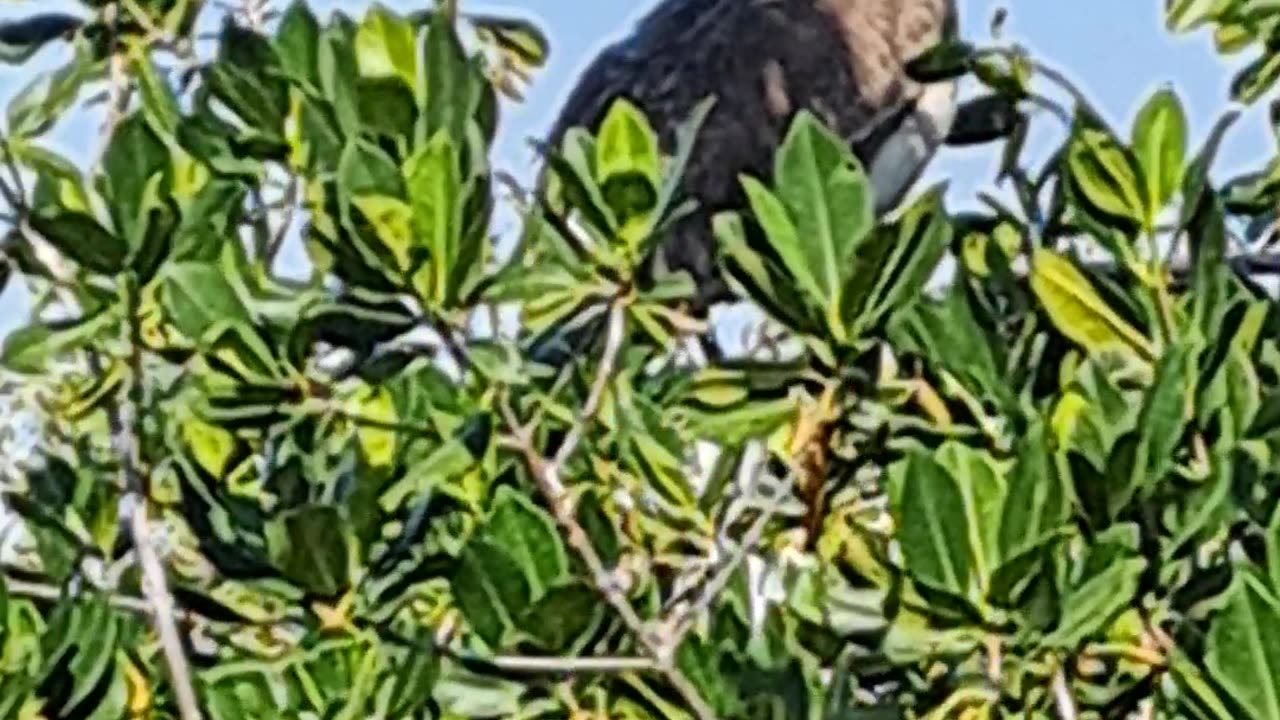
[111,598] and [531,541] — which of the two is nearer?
[531,541]

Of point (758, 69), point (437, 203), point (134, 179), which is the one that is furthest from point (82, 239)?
point (758, 69)

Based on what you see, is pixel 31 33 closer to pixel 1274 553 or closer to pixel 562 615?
pixel 562 615

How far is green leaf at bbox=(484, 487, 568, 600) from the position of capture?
4.45 ft

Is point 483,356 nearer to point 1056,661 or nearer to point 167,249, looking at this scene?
point 167,249

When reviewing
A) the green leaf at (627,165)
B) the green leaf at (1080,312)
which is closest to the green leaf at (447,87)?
the green leaf at (627,165)

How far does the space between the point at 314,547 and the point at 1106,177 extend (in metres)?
0.49

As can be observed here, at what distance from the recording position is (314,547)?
139 centimetres

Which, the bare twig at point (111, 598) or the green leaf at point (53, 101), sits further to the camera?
the green leaf at point (53, 101)

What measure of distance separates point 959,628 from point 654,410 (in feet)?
1.37

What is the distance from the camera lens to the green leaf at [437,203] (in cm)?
138

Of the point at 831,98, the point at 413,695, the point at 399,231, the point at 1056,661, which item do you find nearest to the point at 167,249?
the point at 399,231

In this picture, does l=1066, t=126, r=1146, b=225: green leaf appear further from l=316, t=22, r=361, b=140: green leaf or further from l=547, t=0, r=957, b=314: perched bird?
l=547, t=0, r=957, b=314: perched bird

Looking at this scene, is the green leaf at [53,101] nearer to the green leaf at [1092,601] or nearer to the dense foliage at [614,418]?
the dense foliage at [614,418]

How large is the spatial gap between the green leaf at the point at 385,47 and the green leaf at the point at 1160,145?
41 cm
